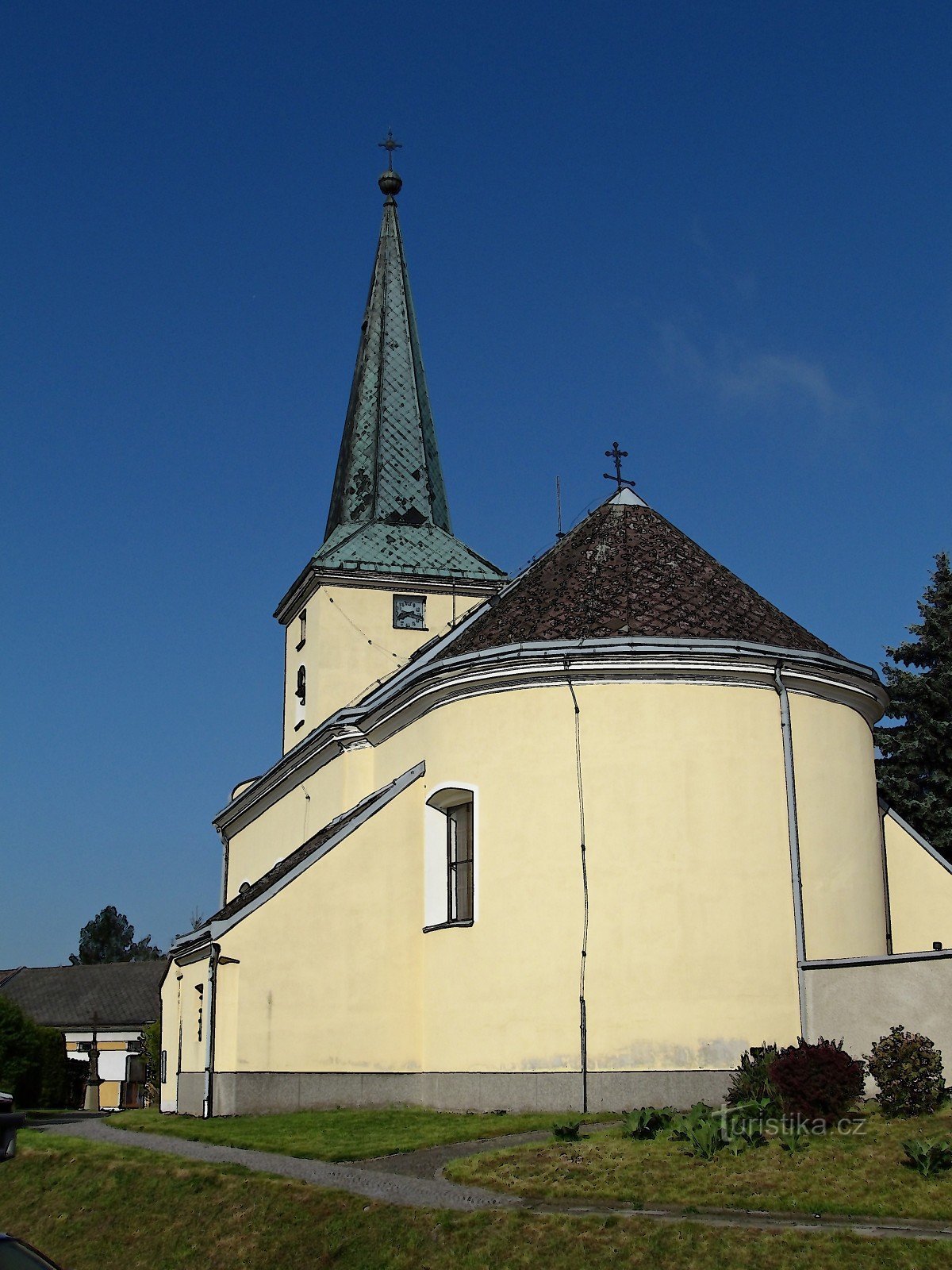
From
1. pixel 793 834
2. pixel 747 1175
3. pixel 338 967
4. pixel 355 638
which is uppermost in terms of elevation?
pixel 355 638

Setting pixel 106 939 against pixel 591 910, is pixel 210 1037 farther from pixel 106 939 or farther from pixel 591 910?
pixel 106 939

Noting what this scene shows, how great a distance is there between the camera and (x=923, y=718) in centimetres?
3475

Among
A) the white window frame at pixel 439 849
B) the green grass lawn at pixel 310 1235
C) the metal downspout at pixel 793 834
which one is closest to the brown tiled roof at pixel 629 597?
the metal downspout at pixel 793 834

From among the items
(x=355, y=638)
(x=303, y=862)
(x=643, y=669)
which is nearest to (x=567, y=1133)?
(x=643, y=669)

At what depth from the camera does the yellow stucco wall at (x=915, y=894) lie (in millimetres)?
24547

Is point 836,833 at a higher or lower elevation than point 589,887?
higher

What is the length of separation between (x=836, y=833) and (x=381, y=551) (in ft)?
51.0

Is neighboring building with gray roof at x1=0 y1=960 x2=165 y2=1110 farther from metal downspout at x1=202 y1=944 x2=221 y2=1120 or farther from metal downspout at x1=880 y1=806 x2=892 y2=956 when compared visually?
metal downspout at x1=880 y1=806 x2=892 y2=956

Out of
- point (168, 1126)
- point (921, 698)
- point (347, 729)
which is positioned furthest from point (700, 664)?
point (921, 698)

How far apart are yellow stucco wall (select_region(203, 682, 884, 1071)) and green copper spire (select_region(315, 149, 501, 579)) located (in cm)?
1156

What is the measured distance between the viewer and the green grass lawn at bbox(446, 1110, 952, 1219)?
11.9 meters

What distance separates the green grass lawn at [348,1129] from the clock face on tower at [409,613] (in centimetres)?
1391

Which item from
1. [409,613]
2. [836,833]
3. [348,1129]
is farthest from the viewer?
[409,613]

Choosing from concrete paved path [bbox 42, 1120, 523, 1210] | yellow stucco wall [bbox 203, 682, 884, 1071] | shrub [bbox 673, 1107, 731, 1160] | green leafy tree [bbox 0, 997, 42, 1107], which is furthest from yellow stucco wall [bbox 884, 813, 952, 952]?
green leafy tree [bbox 0, 997, 42, 1107]
